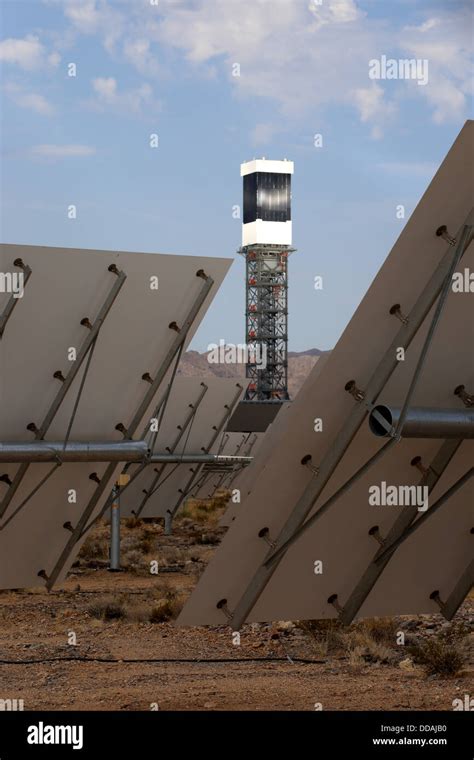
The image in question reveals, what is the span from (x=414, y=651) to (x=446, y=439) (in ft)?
13.7

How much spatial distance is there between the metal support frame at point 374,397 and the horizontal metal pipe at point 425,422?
0.07m

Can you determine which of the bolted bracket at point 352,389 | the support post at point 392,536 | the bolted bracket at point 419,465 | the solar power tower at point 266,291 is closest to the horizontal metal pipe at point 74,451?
the support post at point 392,536

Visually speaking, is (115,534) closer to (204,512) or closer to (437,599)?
(437,599)

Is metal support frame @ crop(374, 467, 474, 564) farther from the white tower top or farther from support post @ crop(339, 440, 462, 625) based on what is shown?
the white tower top

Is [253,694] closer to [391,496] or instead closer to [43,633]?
[391,496]

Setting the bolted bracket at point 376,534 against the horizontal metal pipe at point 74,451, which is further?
the horizontal metal pipe at point 74,451

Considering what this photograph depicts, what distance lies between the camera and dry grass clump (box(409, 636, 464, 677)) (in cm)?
1198

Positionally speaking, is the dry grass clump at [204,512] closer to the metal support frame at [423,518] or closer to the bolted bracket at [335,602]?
the bolted bracket at [335,602]

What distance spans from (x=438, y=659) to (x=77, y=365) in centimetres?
466

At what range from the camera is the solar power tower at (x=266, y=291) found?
342 feet

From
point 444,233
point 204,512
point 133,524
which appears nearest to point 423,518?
point 444,233

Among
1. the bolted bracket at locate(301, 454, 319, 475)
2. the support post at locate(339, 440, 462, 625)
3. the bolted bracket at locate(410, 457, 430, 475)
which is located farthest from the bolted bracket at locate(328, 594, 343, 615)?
the bolted bracket at locate(301, 454, 319, 475)

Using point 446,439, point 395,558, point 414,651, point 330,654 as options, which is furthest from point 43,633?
point 446,439

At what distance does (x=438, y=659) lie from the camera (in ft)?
39.5
